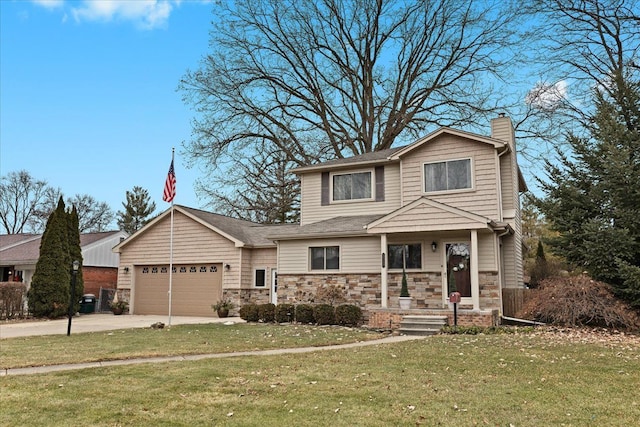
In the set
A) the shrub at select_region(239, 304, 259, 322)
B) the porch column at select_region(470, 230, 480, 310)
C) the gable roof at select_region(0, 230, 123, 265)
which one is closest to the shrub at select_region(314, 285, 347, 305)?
the shrub at select_region(239, 304, 259, 322)

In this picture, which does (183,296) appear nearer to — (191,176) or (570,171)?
(191,176)

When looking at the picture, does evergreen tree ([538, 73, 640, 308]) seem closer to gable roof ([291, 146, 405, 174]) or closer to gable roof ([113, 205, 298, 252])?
gable roof ([291, 146, 405, 174])

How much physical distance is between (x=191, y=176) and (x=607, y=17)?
22607 mm

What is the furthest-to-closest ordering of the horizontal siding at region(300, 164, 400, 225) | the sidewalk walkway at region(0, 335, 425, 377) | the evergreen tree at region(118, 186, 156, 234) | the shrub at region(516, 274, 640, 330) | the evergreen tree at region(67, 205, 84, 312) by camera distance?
the evergreen tree at region(118, 186, 156, 234), the evergreen tree at region(67, 205, 84, 312), the horizontal siding at region(300, 164, 400, 225), the shrub at region(516, 274, 640, 330), the sidewalk walkway at region(0, 335, 425, 377)

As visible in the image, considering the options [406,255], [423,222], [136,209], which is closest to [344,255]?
[406,255]

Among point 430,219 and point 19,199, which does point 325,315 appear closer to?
point 430,219

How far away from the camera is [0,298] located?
1852 cm

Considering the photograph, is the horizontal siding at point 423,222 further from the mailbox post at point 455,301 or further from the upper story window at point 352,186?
the upper story window at point 352,186

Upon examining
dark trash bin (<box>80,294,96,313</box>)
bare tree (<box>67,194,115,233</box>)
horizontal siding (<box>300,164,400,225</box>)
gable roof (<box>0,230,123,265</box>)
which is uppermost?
bare tree (<box>67,194,115,233</box>)

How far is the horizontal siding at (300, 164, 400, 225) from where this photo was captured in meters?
17.2

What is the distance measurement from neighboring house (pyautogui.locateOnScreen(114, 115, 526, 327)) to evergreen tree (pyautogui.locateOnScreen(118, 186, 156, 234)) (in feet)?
94.8

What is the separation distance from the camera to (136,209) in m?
47.0

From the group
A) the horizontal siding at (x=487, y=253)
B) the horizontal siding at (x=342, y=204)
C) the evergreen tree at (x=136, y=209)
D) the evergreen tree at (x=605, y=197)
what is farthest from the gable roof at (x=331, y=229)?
the evergreen tree at (x=136, y=209)

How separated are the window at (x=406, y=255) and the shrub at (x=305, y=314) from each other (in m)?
2.95
